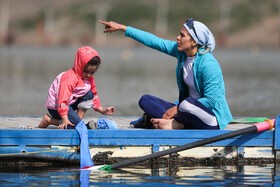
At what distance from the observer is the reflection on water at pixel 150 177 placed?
825 cm

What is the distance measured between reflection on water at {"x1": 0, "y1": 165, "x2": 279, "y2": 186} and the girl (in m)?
0.78

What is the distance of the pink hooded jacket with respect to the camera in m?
8.86

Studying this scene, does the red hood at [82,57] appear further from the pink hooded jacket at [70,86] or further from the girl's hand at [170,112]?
the girl's hand at [170,112]

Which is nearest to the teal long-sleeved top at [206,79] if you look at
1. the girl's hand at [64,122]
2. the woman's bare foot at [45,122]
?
the girl's hand at [64,122]

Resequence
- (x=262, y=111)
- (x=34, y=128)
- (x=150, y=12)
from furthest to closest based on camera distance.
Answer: (x=150, y=12) → (x=262, y=111) → (x=34, y=128)

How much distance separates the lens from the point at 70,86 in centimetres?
896

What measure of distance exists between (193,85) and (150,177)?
4.93 ft

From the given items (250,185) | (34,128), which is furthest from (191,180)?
(34,128)

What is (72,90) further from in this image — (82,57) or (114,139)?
(114,139)

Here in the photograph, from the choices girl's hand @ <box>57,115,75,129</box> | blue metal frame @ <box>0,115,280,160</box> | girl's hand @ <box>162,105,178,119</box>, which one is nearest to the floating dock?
blue metal frame @ <box>0,115,280,160</box>

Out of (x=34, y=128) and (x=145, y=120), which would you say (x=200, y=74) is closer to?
(x=145, y=120)

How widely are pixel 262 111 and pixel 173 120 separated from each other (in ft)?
33.0

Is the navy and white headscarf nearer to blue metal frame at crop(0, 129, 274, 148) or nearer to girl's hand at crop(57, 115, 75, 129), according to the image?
blue metal frame at crop(0, 129, 274, 148)

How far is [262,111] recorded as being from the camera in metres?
18.8
